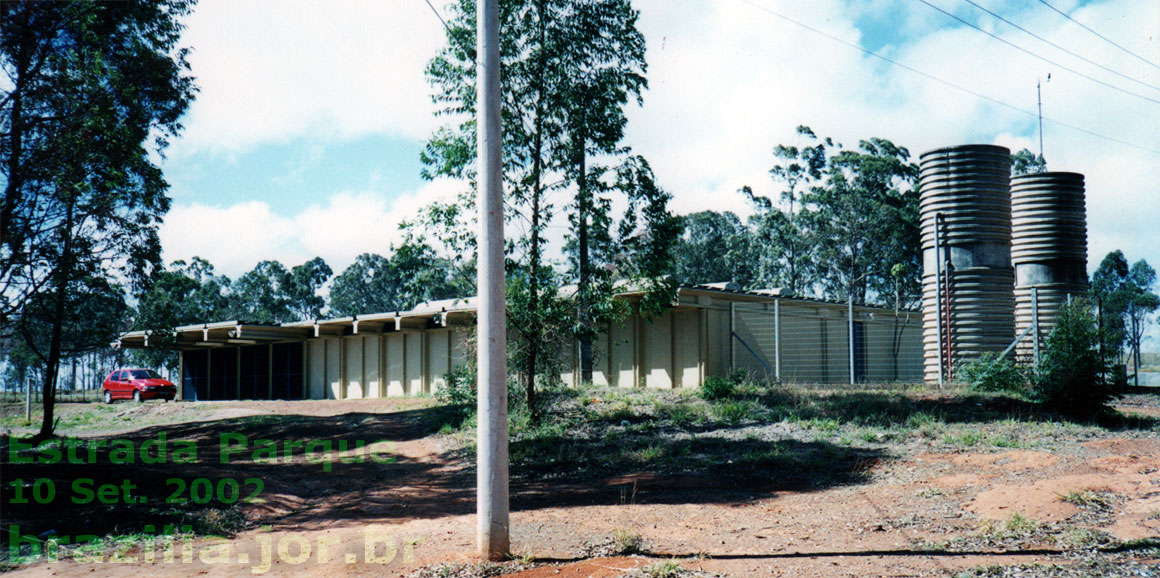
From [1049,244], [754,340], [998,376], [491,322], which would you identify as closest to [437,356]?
[754,340]

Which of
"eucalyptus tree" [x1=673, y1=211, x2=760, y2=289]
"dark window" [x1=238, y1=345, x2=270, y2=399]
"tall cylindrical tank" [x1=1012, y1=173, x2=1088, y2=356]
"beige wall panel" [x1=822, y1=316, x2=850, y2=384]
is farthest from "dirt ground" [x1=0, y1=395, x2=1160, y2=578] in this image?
"eucalyptus tree" [x1=673, y1=211, x2=760, y2=289]

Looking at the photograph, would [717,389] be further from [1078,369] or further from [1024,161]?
[1024,161]

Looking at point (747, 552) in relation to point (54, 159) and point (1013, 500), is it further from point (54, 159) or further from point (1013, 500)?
point (54, 159)

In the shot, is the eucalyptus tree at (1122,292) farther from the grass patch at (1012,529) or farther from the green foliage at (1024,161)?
the grass patch at (1012,529)

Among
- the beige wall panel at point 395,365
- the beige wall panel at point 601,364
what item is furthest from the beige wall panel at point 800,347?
the beige wall panel at point 395,365

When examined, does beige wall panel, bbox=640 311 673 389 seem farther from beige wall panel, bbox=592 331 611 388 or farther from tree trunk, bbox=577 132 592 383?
tree trunk, bbox=577 132 592 383

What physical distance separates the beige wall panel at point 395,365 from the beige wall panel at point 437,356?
1.40 metres

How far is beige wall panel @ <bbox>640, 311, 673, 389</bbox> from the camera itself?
20.4 metres

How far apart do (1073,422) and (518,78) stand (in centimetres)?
1104

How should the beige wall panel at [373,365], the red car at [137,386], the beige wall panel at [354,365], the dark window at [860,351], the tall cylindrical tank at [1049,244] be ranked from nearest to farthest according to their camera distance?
1. the tall cylindrical tank at [1049,244]
2. the dark window at [860,351]
3. the beige wall panel at [373,365]
4. the beige wall panel at [354,365]
5. the red car at [137,386]

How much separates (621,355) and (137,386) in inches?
864

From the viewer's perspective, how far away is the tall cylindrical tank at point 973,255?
1722cm

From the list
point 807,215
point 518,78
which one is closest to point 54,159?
point 518,78

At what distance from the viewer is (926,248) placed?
1795cm
